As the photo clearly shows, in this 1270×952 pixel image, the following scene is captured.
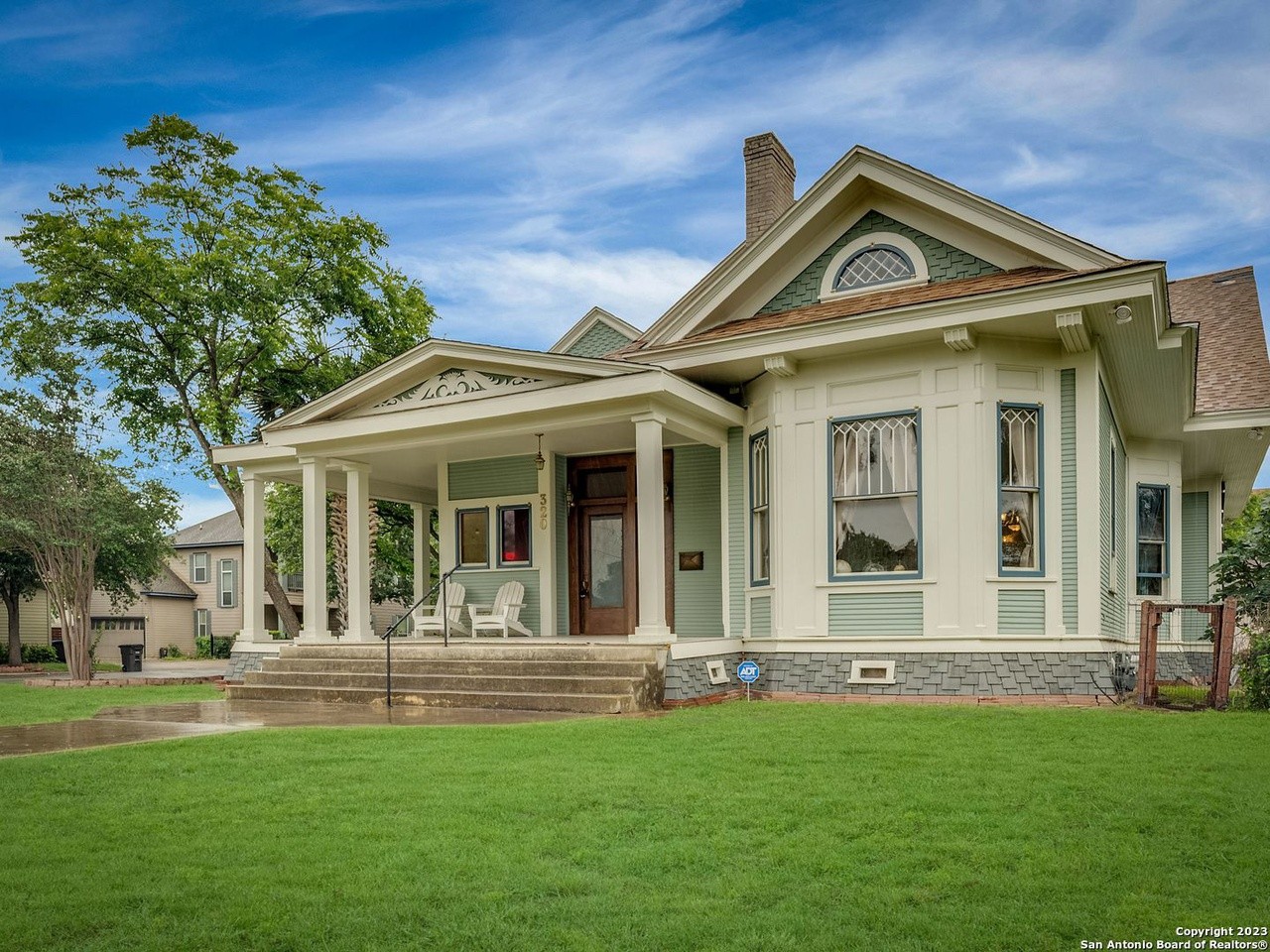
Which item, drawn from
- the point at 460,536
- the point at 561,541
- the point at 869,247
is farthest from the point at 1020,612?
the point at 460,536

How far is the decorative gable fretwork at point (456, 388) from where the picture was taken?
508 inches

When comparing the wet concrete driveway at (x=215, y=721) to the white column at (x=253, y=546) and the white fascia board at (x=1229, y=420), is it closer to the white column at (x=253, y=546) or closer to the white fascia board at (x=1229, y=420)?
the white column at (x=253, y=546)

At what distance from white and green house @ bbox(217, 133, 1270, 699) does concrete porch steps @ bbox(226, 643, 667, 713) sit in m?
0.52

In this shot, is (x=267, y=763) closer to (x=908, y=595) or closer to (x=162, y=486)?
(x=908, y=595)

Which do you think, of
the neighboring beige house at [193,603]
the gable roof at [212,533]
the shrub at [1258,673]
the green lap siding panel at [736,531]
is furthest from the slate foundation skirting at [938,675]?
the gable roof at [212,533]

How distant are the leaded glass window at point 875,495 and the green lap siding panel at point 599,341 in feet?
22.1

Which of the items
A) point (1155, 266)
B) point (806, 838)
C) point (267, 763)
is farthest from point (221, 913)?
point (1155, 266)

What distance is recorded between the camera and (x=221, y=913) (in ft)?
13.5

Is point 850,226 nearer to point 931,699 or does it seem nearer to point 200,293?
point 931,699

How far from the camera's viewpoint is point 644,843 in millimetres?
5074

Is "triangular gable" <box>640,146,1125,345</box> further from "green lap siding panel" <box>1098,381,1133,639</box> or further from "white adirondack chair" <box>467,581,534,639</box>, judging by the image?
"white adirondack chair" <box>467,581,534,639</box>

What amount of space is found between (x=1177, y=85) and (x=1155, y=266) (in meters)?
6.16

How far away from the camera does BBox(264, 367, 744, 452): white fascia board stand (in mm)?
11727

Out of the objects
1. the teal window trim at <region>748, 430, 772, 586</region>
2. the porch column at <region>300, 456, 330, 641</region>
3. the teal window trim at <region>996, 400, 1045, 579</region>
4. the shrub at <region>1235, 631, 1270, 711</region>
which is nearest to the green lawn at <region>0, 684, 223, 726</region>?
the porch column at <region>300, 456, 330, 641</region>
